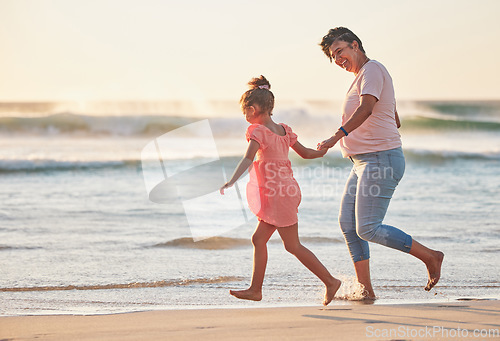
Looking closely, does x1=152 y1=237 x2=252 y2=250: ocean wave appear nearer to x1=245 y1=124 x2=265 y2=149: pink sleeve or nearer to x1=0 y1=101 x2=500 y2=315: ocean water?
x1=0 y1=101 x2=500 y2=315: ocean water

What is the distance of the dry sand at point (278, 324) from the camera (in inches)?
124

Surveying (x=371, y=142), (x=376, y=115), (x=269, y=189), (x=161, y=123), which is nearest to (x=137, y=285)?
(x=269, y=189)

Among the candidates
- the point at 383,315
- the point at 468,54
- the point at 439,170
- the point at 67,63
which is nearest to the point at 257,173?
the point at 383,315

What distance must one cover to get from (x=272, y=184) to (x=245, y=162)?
0.71 ft

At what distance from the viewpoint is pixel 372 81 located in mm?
3809

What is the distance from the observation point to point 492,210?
27.1 ft

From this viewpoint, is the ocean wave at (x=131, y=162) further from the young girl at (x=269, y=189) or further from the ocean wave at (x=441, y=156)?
the young girl at (x=269, y=189)

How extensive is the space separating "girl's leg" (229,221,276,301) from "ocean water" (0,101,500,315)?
161 millimetres

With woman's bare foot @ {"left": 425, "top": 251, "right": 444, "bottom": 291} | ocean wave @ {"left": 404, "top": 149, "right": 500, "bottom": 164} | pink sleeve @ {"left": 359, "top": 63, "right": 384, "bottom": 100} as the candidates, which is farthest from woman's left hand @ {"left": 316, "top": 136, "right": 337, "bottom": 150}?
ocean wave @ {"left": 404, "top": 149, "right": 500, "bottom": 164}

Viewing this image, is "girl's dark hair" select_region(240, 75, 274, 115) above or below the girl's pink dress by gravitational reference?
above

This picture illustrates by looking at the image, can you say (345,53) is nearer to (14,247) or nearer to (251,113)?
(251,113)

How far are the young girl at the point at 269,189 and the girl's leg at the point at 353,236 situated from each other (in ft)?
0.90

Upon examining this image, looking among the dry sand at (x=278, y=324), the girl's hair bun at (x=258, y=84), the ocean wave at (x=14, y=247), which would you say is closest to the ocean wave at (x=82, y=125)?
the ocean wave at (x=14, y=247)

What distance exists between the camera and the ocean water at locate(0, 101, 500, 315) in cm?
443
